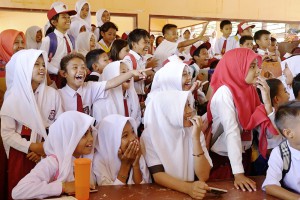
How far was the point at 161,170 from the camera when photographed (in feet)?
7.55

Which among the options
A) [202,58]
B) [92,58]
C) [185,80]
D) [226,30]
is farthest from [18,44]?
[226,30]

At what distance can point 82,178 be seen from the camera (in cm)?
183

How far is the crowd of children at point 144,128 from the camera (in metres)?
2.09

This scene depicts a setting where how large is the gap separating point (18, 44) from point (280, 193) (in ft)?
9.18

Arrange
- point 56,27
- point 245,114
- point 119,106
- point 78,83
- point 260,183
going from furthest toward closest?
point 56,27 < point 119,106 < point 78,83 < point 245,114 < point 260,183

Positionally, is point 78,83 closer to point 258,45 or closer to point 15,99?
point 15,99

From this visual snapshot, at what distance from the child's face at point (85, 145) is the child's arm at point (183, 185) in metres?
0.40

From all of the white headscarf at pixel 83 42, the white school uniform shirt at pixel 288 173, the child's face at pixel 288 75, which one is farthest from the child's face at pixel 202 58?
the white school uniform shirt at pixel 288 173

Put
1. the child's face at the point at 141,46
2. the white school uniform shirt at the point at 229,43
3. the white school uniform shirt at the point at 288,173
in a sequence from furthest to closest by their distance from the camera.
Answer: the white school uniform shirt at the point at 229,43, the child's face at the point at 141,46, the white school uniform shirt at the point at 288,173

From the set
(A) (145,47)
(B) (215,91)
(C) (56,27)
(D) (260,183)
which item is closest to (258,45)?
(A) (145,47)

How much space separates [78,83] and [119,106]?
43 cm

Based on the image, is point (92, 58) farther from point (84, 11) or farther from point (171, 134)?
point (84, 11)

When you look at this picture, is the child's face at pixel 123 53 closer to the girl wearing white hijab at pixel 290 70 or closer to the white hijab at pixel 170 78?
the white hijab at pixel 170 78

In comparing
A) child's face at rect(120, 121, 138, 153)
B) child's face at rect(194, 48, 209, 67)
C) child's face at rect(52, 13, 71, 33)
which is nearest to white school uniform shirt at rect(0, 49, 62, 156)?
child's face at rect(120, 121, 138, 153)
